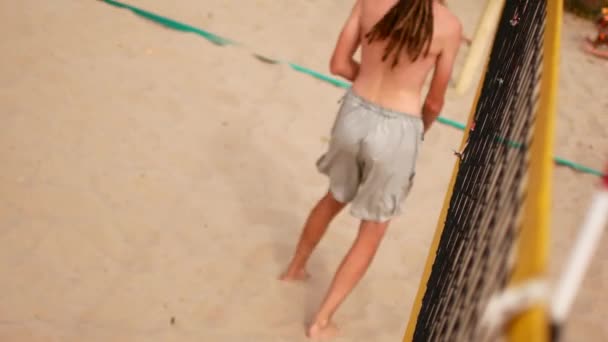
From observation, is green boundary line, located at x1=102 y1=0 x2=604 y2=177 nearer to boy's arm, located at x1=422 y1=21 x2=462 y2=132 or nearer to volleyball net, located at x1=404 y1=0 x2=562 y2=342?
volleyball net, located at x1=404 y1=0 x2=562 y2=342

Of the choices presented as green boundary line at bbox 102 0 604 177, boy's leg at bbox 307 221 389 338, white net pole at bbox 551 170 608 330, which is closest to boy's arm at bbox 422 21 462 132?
boy's leg at bbox 307 221 389 338

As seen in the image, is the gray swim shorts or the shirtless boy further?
the gray swim shorts

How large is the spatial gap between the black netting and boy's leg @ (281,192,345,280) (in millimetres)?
444

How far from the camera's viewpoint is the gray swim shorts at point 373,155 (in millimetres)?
2148

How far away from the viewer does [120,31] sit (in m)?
4.18

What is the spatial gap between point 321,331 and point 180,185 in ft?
3.41

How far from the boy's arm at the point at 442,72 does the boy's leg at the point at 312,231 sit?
476 mm

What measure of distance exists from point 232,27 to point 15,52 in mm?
1476

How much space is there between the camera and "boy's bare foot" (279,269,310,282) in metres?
2.71

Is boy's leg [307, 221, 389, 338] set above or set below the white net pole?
below

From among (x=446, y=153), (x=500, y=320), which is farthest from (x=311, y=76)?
(x=500, y=320)

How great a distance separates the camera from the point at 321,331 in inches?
97.9

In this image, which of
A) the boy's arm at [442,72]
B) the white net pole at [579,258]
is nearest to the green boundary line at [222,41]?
the boy's arm at [442,72]

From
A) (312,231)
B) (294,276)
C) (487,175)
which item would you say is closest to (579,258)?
(487,175)
